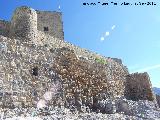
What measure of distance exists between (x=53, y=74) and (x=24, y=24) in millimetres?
5820

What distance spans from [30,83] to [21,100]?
142 cm

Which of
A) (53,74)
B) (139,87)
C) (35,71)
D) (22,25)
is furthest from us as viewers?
(139,87)

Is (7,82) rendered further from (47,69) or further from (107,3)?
(107,3)

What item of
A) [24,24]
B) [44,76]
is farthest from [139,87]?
[44,76]

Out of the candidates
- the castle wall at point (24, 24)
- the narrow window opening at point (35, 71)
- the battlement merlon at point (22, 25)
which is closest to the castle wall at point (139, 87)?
Answer: the battlement merlon at point (22, 25)

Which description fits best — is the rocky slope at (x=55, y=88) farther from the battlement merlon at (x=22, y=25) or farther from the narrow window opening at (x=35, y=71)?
the battlement merlon at (x=22, y=25)

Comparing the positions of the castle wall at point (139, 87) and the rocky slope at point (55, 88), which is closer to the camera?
the rocky slope at point (55, 88)

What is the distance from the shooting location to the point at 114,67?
31.5 meters

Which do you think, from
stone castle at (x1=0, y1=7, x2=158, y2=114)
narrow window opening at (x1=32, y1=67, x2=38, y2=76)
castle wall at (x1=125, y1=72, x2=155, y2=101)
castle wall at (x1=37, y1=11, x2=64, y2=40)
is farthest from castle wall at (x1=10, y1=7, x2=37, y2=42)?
castle wall at (x1=125, y1=72, x2=155, y2=101)

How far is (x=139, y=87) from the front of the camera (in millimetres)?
31578

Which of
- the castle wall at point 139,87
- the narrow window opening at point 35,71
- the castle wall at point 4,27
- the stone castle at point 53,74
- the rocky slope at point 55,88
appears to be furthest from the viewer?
the castle wall at point 139,87

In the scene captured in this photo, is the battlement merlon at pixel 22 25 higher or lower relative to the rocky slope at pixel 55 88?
higher

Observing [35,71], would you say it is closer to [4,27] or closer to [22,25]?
[22,25]

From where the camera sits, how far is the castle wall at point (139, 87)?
102ft
